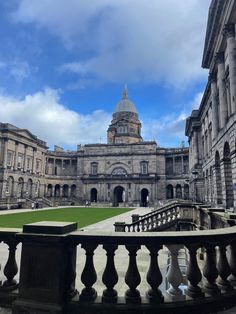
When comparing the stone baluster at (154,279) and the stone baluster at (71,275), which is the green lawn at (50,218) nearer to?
the stone baluster at (71,275)

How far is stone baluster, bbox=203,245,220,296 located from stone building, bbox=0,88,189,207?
56299 mm

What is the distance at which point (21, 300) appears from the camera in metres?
3.44

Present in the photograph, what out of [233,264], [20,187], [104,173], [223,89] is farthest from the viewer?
[104,173]

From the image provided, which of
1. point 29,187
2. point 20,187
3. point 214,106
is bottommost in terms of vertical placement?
point 20,187

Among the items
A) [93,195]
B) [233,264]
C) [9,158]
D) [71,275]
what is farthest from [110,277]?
[93,195]

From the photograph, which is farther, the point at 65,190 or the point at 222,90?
the point at 65,190

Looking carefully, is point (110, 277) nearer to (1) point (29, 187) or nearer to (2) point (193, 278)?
(2) point (193, 278)

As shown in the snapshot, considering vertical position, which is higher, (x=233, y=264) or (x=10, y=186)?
(x=10, y=186)

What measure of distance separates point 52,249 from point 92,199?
220 ft

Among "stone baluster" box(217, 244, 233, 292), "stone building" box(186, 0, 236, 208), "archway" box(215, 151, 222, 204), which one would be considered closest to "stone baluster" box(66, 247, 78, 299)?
"stone baluster" box(217, 244, 233, 292)

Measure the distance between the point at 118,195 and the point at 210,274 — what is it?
6799cm

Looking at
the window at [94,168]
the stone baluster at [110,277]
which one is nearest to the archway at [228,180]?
the stone baluster at [110,277]

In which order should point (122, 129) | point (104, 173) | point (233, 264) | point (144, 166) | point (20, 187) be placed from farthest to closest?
point (122, 129) → point (104, 173) → point (144, 166) → point (20, 187) → point (233, 264)

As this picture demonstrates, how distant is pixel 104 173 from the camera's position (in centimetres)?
6806
